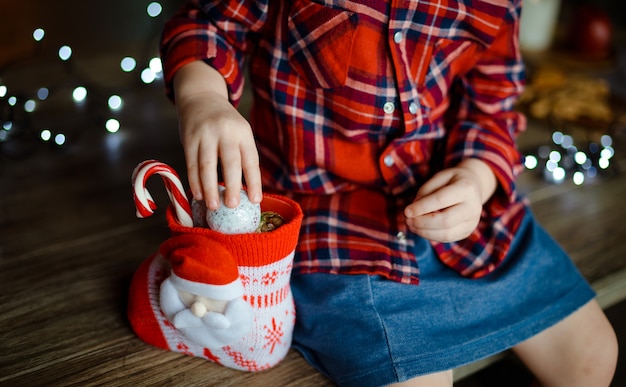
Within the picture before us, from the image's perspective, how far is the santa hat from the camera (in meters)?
0.65

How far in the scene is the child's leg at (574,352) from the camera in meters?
0.78

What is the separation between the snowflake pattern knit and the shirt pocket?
0.17 m

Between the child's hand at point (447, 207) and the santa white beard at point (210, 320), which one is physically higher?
the child's hand at point (447, 207)

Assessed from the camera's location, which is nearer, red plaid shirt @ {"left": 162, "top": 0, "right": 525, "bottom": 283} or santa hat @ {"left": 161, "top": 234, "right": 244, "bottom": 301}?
santa hat @ {"left": 161, "top": 234, "right": 244, "bottom": 301}

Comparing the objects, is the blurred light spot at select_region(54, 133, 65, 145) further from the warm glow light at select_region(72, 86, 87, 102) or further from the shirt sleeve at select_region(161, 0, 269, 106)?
the shirt sleeve at select_region(161, 0, 269, 106)

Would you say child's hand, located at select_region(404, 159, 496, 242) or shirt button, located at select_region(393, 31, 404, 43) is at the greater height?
shirt button, located at select_region(393, 31, 404, 43)

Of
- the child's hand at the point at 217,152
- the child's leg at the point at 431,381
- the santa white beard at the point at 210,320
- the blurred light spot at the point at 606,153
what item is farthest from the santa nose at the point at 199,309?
the blurred light spot at the point at 606,153

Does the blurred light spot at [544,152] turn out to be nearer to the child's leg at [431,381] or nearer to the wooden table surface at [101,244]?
the wooden table surface at [101,244]

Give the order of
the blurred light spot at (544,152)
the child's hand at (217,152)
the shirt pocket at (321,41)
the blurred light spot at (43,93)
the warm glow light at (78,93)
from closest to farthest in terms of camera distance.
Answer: the child's hand at (217,152)
the shirt pocket at (321,41)
the warm glow light at (78,93)
the blurred light spot at (43,93)
the blurred light spot at (544,152)

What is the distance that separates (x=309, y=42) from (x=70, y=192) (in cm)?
59

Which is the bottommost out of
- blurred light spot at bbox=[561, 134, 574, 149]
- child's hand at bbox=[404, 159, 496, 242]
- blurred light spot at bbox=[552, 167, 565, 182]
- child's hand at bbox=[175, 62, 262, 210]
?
blurred light spot at bbox=[552, 167, 565, 182]

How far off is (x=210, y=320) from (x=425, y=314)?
0.26 metres

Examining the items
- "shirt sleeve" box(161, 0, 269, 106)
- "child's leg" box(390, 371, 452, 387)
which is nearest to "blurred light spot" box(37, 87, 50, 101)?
"shirt sleeve" box(161, 0, 269, 106)

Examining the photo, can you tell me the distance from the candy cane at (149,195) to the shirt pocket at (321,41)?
22 centimetres
